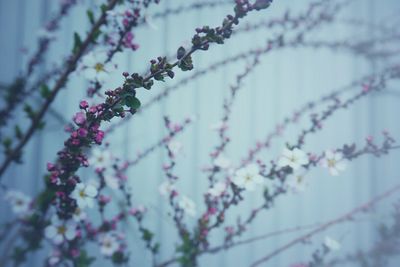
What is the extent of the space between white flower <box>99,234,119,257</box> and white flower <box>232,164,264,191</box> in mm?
665

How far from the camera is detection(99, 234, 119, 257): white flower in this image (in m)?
1.64

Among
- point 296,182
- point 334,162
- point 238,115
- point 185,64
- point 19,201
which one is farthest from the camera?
point 238,115

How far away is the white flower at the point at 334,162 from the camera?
1376mm

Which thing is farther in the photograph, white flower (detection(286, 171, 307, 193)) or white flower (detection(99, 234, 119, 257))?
white flower (detection(99, 234, 119, 257))

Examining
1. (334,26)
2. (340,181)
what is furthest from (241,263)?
(334,26)

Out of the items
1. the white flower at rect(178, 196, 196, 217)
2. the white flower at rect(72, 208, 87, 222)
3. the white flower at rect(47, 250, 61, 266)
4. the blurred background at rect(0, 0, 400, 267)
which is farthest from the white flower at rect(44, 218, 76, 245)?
the blurred background at rect(0, 0, 400, 267)

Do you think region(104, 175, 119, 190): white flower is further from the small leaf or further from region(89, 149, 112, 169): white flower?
the small leaf

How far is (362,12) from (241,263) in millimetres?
2335

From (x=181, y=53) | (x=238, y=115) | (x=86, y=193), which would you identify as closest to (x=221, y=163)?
(x=86, y=193)

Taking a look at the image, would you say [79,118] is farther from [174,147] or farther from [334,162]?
[334,162]

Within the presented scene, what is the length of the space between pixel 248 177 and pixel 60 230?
70 centimetres

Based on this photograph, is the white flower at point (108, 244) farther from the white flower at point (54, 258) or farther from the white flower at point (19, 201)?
the white flower at point (19, 201)

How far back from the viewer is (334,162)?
1.40m

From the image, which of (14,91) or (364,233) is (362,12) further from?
(14,91)
